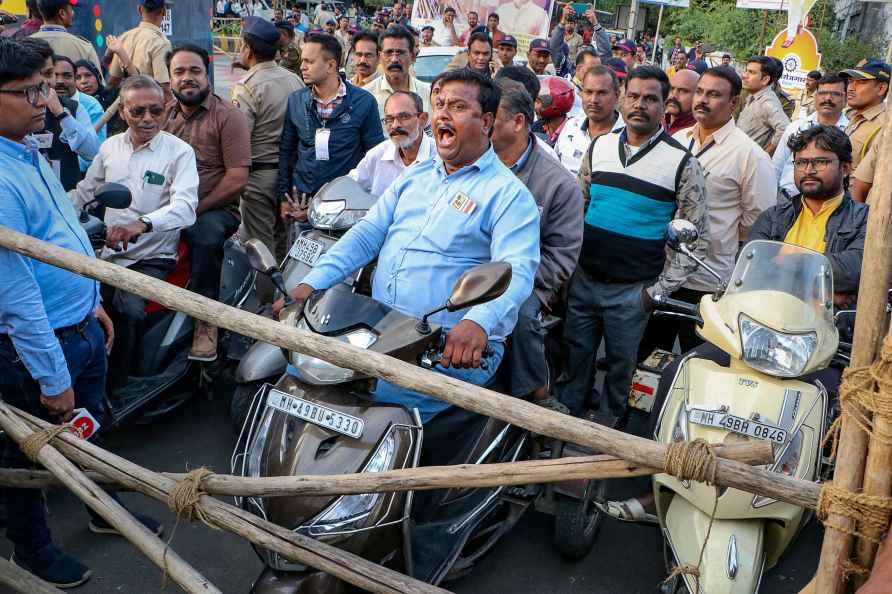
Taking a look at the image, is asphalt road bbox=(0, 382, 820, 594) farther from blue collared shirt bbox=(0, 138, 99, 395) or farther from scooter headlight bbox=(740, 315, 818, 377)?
scooter headlight bbox=(740, 315, 818, 377)

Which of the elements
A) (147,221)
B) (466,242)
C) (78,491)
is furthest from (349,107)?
(78,491)

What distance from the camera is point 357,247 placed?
330 cm

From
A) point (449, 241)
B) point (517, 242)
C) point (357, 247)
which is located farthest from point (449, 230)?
point (357, 247)

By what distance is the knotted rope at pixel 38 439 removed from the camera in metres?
2.72

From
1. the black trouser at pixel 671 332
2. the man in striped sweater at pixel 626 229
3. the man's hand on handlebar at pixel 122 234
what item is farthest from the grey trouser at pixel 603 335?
the man's hand on handlebar at pixel 122 234

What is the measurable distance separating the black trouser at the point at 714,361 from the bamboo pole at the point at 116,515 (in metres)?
1.89

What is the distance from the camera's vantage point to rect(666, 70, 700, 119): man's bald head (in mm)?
5863

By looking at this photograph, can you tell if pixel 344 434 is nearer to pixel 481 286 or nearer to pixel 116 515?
pixel 481 286

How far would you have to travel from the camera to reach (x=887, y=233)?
5.52 ft

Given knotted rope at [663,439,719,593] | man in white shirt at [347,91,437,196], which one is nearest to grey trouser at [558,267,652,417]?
man in white shirt at [347,91,437,196]

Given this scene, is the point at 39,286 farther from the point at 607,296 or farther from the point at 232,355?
the point at 607,296

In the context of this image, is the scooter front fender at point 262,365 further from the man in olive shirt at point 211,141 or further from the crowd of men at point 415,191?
the man in olive shirt at point 211,141

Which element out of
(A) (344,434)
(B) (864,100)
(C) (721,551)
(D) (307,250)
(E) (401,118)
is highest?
(B) (864,100)

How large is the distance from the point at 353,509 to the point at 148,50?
5772 millimetres
